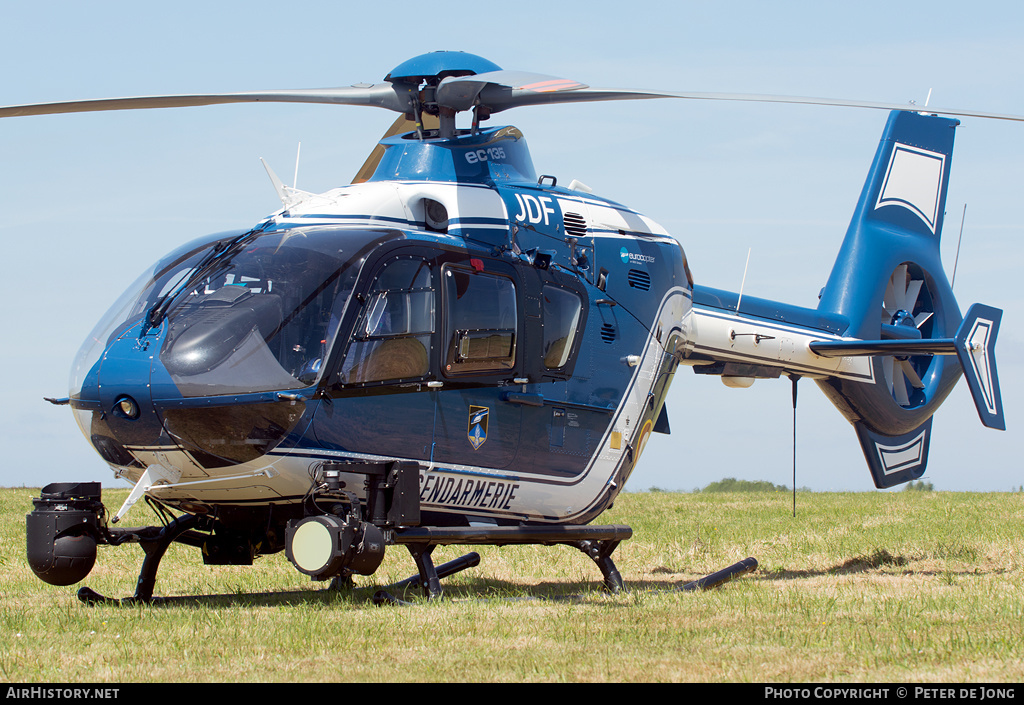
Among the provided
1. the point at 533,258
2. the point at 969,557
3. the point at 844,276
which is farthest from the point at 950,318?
the point at 533,258

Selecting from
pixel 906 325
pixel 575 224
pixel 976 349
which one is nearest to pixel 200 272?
pixel 575 224

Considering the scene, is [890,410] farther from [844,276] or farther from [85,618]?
[85,618]

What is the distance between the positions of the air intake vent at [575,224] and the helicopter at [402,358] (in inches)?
0.8

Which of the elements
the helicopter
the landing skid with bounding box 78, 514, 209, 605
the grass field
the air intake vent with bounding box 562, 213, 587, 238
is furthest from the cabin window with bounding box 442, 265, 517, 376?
the landing skid with bounding box 78, 514, 209, 605

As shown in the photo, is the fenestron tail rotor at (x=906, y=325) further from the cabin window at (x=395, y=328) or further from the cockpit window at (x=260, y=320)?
the cockpit window at (x=260, y=320)

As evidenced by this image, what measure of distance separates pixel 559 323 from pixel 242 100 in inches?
127

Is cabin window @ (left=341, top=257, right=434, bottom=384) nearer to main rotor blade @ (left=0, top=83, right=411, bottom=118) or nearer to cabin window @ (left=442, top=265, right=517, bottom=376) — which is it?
cabin window @ (left=442, top=265, right=517, bottom=376)

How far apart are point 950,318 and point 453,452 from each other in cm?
797

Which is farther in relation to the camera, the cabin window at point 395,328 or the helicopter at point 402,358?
the cabin window at point 395,328

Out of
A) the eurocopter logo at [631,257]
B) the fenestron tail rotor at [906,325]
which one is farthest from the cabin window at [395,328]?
the fenestron tail rotor at [906,325]

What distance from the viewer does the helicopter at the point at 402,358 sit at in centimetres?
793

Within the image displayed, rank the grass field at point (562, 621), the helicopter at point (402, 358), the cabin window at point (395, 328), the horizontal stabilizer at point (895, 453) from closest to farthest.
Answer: the grass field at point (562, 621), the helicopter at point (402, 358), the cabin window at point (395, 328), the horizontal stabilizer at point (895, 453)

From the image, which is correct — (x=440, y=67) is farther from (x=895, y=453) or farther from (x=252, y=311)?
(x=895, y=453)

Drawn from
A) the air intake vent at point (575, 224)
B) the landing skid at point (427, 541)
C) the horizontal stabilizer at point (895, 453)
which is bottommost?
the horizontal stabilizer at point (895, 453)
